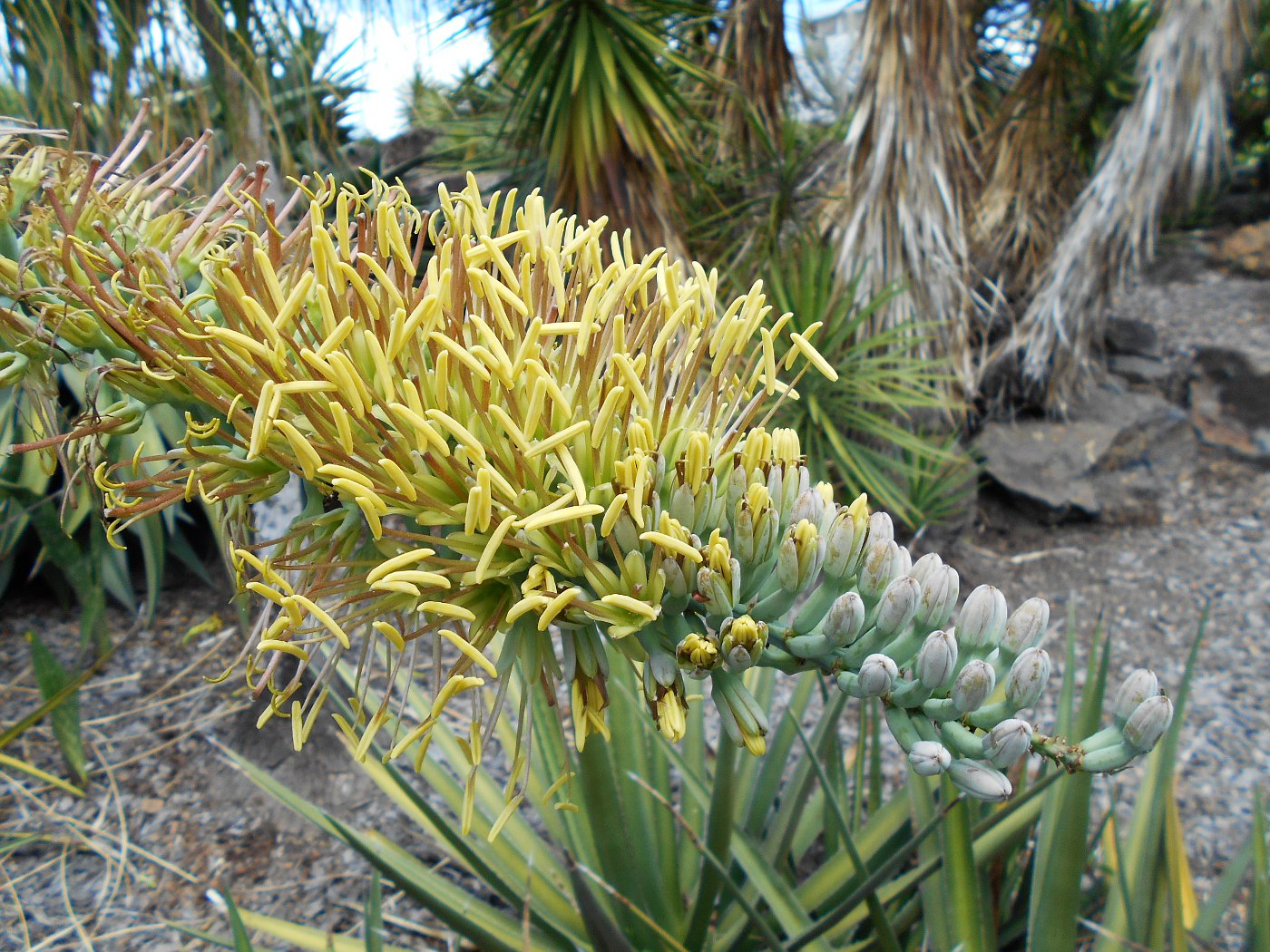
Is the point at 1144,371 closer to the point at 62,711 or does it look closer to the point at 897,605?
the point at 897,605

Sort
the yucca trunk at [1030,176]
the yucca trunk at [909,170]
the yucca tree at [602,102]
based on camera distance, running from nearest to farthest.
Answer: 1. the yucca tree at [602,102]
2. the yucca trunk at [909,170]
3. the yucca trunk at [1030,176]

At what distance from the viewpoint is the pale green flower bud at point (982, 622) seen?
618 millimetres

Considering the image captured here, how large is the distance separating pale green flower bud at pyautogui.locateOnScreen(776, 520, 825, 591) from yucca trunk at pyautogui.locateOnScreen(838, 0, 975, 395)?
11.3 feet

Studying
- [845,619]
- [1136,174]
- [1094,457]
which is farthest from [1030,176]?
[845,619]

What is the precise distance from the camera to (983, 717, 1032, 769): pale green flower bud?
54 cm

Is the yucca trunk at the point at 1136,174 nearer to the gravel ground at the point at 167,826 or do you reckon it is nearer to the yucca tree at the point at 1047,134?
the yucca tree at the point at 1047,134

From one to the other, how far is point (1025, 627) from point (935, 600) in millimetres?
72

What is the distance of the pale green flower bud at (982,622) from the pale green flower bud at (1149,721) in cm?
10

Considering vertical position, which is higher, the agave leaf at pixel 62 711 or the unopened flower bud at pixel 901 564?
the unopened flower bud at pixel 901 564

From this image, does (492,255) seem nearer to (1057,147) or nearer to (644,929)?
(644,929)

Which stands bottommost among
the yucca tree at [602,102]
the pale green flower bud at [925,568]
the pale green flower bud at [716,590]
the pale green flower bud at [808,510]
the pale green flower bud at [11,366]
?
the pale green flower bud at [925,568]

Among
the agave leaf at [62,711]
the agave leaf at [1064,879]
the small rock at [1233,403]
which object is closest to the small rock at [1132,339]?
the small rock at [1233,403]

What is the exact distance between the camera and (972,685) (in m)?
0.57

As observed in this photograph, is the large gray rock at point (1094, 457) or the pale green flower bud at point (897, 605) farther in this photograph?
the large gray rock at point (1094, 457)
